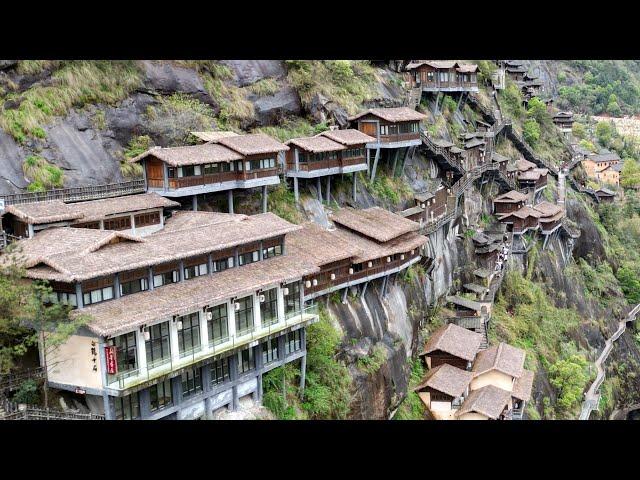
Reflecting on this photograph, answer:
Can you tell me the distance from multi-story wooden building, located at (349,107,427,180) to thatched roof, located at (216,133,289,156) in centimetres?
956

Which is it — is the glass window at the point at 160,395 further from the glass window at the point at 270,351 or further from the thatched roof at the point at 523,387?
the thatched roof at the point at 523,387

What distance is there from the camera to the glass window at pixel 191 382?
2641cm

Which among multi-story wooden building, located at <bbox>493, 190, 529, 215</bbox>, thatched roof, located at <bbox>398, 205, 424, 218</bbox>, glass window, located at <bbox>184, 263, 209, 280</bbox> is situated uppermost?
glass window, located at <bbox>184, 263, 209, 280</bbox>

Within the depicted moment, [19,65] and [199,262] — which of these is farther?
[19,65]

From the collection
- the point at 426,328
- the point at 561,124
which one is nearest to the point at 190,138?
the point at 426,328

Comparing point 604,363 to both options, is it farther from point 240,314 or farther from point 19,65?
point 19,65

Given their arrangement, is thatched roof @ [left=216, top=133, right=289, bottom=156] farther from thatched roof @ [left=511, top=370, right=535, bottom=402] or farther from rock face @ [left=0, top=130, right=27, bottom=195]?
thatched roof @ [left=511, top=370, right=535, bottom=402]

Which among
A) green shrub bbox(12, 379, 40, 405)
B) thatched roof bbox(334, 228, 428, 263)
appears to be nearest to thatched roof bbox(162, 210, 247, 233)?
thatched roof bbox(334, 228, 428, 263)

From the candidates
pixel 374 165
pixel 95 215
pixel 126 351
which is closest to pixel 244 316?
pixel 126 351

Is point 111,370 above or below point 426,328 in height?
above

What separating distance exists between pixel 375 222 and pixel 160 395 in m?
19.1

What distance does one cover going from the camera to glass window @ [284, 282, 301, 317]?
100 feet
